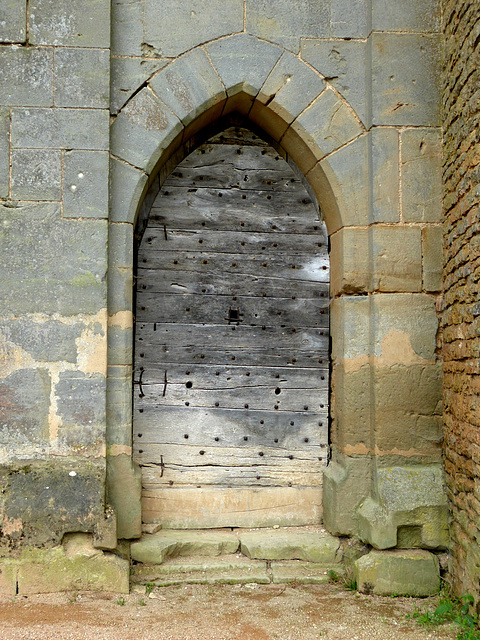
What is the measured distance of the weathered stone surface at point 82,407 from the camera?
3.43 m

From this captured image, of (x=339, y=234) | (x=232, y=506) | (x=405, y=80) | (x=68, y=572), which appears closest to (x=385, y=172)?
(x=339, y=234)

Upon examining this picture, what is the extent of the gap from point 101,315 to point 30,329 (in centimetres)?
43

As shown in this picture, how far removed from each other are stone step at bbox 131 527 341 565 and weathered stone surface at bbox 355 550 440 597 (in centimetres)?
28

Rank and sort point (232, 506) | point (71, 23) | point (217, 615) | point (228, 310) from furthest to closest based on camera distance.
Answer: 1. point (228, 310)
2. point (232, 506)
3. point (71, 23)
4. point (217, 615)

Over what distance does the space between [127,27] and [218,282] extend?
5.76ft

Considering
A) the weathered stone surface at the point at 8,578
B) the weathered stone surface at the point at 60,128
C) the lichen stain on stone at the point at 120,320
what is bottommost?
the weathered stone surface at the point at 8,578

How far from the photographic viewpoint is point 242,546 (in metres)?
3.80

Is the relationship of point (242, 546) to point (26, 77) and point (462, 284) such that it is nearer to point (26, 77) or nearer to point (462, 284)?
point (462, 284)

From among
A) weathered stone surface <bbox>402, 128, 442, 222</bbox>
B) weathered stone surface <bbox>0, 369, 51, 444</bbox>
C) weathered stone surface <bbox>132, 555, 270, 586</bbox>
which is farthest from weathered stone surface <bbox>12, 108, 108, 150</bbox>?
weathered stone surface <bbox>132, 555, 270, 586</bbox>

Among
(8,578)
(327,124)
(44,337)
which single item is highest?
(327,124)

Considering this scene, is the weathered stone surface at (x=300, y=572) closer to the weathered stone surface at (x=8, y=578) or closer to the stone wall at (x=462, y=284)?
the stone wall at (x=462, y=284)

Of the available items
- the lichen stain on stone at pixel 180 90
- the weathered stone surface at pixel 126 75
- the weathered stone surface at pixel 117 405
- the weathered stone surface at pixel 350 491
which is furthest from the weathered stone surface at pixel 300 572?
the weathered stone surface at pixel 126 75

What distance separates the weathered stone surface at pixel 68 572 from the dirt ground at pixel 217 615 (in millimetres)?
55

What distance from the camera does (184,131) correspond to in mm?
3818
